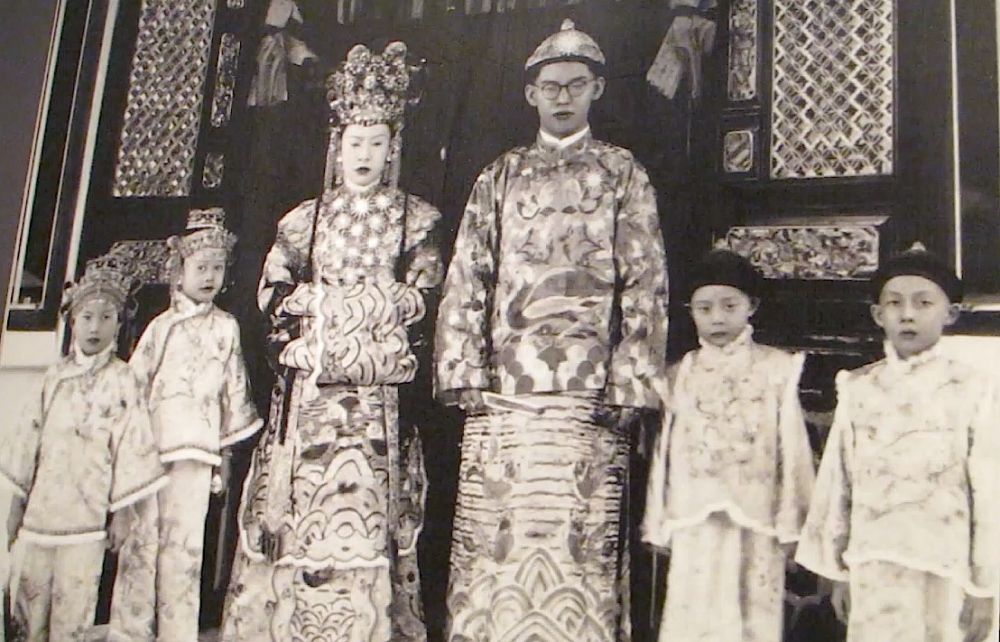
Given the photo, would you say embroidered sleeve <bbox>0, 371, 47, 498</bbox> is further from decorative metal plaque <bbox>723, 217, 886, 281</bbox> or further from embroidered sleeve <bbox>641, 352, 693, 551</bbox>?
decorative metal plaque <bbox>723, 217, 886, 281</bbox>

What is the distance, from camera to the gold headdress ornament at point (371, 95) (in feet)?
8.48

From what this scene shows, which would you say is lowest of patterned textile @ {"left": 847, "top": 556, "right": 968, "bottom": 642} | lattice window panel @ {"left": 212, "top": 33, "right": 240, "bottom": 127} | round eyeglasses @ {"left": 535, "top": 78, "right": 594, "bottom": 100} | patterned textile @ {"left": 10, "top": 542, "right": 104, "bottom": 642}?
patterned textile @ {"left": 10, "top": 542, "right": 104, "bottom": 642}

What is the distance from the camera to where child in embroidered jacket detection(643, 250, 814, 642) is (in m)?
2.05

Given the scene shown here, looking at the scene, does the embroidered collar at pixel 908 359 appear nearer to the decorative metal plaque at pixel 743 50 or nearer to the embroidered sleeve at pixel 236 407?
the decorative metal plaque at pixel 743 50

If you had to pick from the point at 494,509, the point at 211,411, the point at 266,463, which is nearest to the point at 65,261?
the point at 211,411

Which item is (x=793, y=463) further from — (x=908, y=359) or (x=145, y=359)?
(x=145, y=359)

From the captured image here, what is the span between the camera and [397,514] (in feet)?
7.76

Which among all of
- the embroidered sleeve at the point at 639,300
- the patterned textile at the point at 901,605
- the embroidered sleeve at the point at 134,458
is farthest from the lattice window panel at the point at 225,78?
the patterned textile at the point at 901,605

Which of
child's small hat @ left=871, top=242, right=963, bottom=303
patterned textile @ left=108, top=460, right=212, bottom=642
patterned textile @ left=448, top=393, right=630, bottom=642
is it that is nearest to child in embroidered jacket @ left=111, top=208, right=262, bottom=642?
patterned textile @ left=108, top=460, right=212, bottom=642

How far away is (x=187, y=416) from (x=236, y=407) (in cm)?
13

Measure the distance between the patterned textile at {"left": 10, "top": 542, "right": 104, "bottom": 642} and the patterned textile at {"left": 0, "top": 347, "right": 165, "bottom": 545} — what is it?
0.03m

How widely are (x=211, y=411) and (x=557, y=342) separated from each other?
0.88m

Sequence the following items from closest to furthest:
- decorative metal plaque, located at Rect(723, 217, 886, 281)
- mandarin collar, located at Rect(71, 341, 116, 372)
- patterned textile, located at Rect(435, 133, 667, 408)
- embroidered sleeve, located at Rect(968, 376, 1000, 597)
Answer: embroidered sleeve, located at Rect(968, 376, 1000, 597) → decorative metal plaque, located at Rect(723, 217, 886, 281) → patterned textile, located at Rect(435, 133, 667, 408) → mandarin collar, located at Rect(71, 341, 116, 372)

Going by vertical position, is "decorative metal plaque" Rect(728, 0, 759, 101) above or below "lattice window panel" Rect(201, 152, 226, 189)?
above
